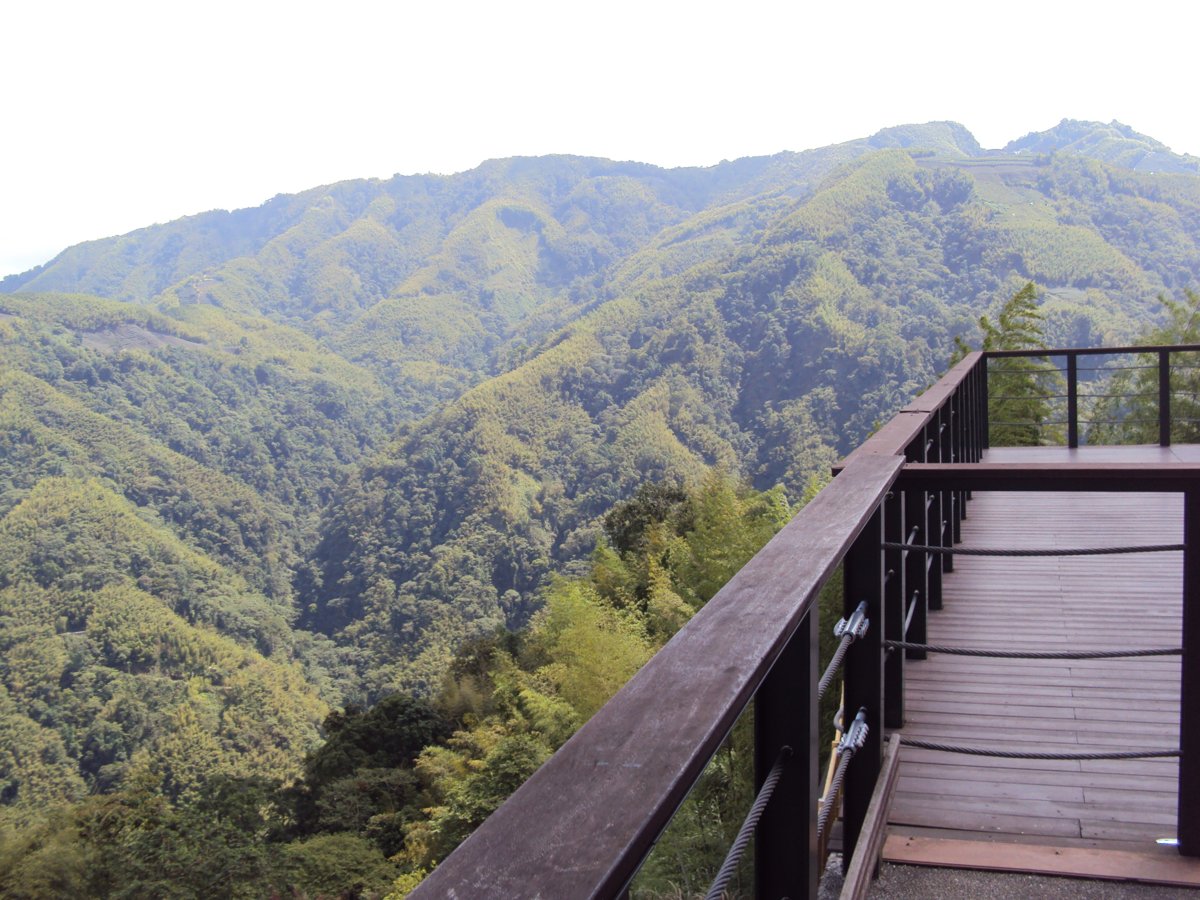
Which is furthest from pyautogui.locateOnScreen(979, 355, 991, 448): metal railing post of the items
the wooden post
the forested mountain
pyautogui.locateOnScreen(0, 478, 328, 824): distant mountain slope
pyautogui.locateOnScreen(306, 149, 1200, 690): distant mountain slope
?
pyautogui.locateOnScreen(306, 149, 1200, 690): distant mountain slope

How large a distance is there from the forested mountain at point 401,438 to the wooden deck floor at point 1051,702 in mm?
13662

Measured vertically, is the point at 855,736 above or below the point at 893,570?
below

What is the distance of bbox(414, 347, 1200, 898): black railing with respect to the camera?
1.71 feet

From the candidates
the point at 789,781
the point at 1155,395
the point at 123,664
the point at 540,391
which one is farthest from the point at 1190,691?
the point at 540,391

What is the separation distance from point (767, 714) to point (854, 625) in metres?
0.63

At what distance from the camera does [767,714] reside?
3.02 ft

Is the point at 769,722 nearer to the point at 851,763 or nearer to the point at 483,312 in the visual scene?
the point at 851,763

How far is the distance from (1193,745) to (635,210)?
628ft

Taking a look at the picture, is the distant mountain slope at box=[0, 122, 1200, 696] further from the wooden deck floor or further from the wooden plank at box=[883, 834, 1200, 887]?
the wooden plank at box=[883, 834, 1200, 887]

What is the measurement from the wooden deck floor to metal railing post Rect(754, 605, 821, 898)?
1.10m

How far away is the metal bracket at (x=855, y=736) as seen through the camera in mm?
1533

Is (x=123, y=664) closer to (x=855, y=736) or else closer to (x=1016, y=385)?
(x=1016, y=385)

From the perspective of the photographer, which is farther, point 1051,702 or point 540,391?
point 540,391

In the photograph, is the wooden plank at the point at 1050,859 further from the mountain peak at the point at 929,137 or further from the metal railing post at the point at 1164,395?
the mountain peak at the point at 929,137
